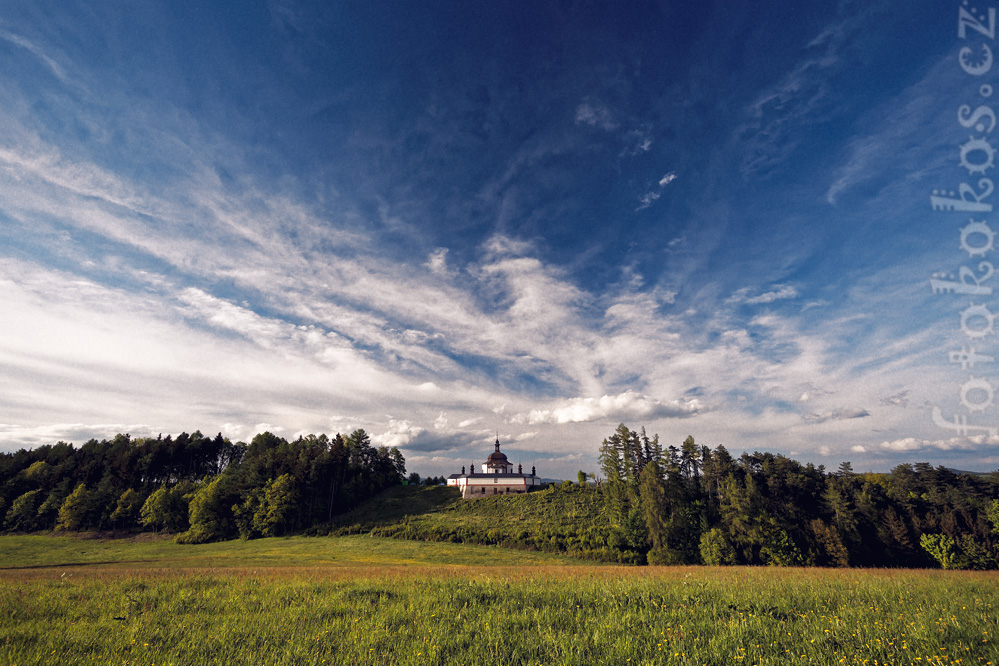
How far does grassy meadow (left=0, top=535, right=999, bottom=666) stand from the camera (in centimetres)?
699

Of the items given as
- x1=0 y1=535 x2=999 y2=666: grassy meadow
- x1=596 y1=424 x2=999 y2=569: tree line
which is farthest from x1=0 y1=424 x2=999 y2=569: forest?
x1=0 y1=535 x2=999 y2=666: grassy meadow

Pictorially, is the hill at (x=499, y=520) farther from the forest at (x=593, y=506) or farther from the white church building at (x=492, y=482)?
the white church building at (x=492, y=482)

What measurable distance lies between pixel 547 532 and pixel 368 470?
57.5 metres

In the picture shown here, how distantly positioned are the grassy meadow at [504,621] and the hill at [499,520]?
43.5 m

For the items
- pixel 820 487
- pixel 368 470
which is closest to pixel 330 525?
pixel 368 470

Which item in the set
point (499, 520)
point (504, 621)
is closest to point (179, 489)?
point (499, 520)

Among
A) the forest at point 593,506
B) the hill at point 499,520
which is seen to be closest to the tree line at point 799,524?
the forest at point 593,506

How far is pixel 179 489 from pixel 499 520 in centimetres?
5695

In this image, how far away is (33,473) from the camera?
265ft

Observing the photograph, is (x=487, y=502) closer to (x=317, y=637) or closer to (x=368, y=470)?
(x=368, y=470)

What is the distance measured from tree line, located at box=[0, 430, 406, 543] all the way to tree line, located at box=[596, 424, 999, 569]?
54.7m

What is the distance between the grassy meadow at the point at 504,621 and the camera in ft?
22.9

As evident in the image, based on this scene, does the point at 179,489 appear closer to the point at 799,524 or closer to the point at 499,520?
the point at 499,520

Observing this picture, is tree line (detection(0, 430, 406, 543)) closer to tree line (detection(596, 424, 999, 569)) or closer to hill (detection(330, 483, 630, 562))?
hill (detection(330, 483, 630, 562))
